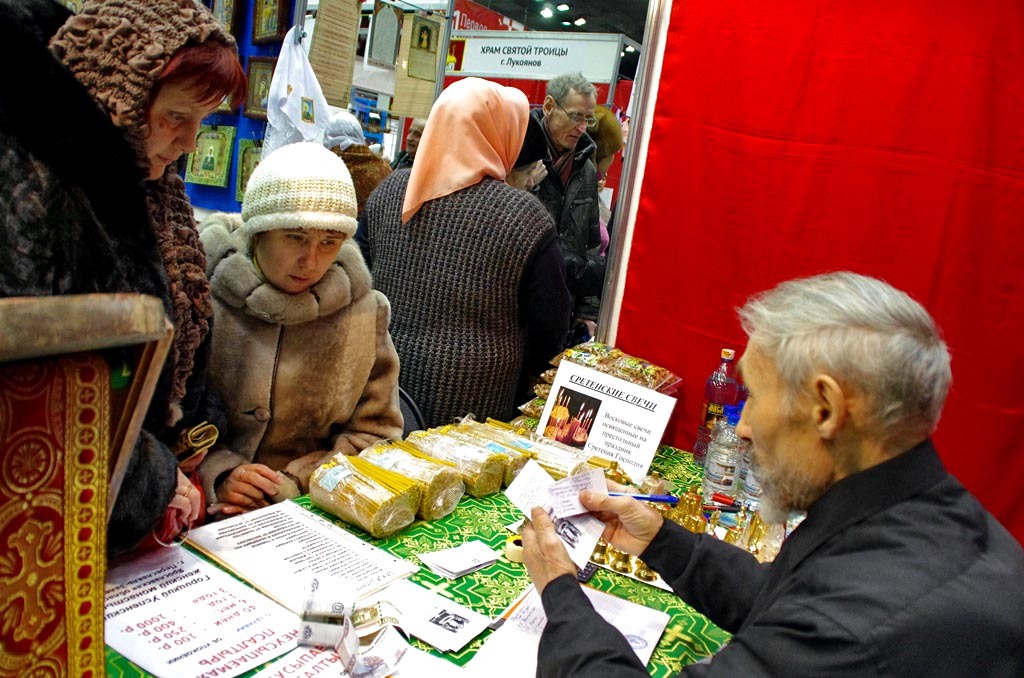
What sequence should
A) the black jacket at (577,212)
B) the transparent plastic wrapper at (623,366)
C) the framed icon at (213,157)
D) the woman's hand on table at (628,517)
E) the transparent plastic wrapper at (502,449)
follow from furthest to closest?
the framed icon at (213,157) → the black jacket at (577,212) → the transparent plastic wrapper at (623,366) → the transparent plastic wrapper at (502,449) → the woman's hand on table at (628,517)

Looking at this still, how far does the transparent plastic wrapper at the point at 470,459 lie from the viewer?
6.84 ft

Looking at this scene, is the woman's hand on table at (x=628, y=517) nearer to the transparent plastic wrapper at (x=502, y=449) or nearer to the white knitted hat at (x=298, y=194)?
the transparent plastic wrapper at (x=502, y=449)

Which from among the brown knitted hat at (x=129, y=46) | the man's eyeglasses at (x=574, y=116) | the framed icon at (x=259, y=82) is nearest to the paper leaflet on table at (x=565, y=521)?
the brown knitted hat at (x=129, y=46)

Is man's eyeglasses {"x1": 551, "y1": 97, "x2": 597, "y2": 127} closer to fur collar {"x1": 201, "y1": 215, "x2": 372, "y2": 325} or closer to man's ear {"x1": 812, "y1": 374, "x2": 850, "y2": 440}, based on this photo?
fur collar {"x1": 201, "y1": 215, "x2": 372, "y2": 325}

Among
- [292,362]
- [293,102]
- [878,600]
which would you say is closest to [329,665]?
[878,600]

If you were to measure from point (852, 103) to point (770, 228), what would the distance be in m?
0.53

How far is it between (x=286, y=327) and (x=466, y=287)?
787 mm

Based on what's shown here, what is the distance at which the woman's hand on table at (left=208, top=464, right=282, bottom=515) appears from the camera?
1970mm

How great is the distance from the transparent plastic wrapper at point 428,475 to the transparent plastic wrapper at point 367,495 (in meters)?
0.03

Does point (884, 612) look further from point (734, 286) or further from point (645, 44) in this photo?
point (645, 44)

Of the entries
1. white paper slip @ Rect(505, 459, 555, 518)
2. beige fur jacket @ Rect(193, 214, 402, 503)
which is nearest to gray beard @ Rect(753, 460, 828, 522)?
white paper slip @ Rect(505, 459, 555, 518)

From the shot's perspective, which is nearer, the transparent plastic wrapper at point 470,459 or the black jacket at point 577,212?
the transparent plastic wrapper at point 470,459

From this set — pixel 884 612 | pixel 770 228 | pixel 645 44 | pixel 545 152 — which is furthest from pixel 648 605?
pixel 545 152

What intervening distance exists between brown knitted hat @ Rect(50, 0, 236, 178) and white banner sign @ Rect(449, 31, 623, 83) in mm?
4002
